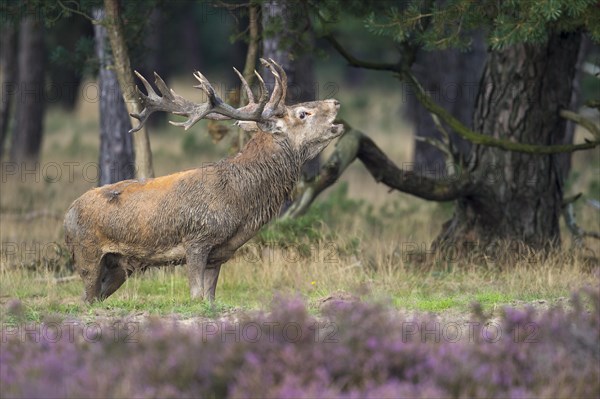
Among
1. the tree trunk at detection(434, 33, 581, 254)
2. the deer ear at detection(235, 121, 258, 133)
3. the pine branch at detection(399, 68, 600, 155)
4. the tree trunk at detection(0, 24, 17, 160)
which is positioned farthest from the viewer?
the tree trunk at detection(0, 24, 17, 160)

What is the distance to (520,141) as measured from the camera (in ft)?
42.4

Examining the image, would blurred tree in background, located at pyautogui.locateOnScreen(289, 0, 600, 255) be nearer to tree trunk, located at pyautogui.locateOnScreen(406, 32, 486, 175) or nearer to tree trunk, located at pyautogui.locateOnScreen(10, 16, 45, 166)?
tree trunk, located at pyautogui.locateOnScreen(406, 32, 486, 175)

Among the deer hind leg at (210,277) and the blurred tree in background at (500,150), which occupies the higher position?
the blurred tree in background at (500,150)

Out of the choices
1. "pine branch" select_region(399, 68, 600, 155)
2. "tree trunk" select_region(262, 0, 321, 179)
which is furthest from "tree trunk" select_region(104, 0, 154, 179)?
"pine branch" select_region(399, 68, 600, 155)

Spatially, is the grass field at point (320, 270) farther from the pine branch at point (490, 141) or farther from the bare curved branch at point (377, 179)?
the pine branch at point (490, 141)

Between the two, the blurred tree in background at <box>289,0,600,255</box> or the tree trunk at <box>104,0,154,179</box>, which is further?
the blurred tree in background at <box>289,0,600,255</box>

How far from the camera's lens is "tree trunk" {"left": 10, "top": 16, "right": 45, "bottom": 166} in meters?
22.0

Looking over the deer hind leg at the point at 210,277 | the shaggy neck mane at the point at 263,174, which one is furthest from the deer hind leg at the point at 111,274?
the shaggy neck mane at the point at 263,174

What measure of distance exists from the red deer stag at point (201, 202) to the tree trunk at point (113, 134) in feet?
14.4

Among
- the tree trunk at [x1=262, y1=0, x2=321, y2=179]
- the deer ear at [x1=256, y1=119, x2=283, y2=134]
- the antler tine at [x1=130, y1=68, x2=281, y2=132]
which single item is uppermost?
the tree trunk at [x1=262, y1=0, x2=321, y2=179]

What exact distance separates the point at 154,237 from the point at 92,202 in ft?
2.32

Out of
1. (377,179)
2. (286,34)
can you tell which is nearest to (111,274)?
(377,179)

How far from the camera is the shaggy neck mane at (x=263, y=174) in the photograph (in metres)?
9.91

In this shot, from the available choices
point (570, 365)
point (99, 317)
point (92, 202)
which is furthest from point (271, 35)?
point (570, 365)
